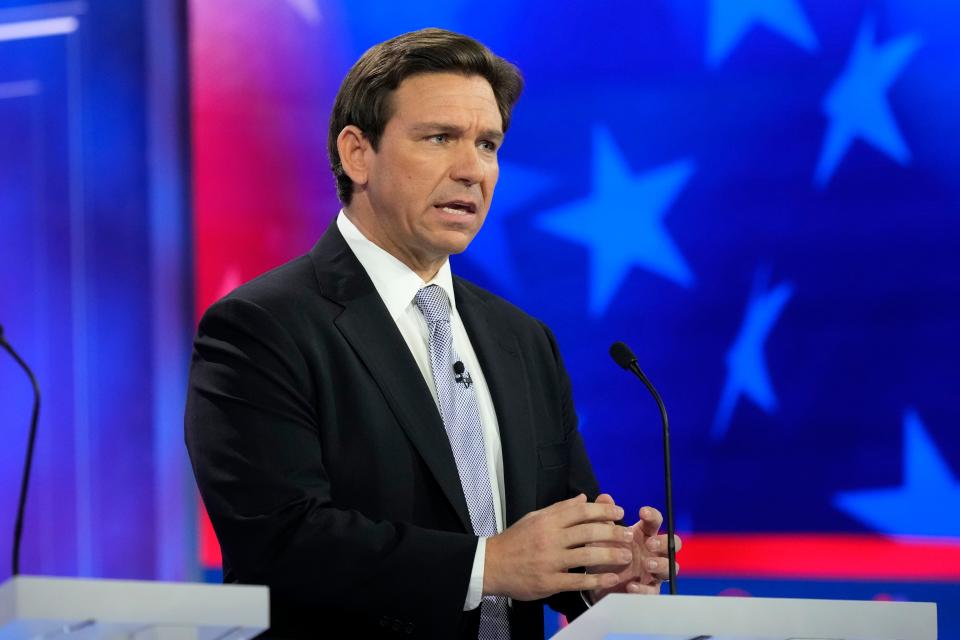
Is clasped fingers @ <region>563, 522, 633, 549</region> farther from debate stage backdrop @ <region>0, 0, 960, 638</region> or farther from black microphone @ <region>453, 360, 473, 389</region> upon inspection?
debate stage backdrop @ <region>0, 0, 960, 638</region>

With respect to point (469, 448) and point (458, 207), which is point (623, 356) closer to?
point (469, 448)

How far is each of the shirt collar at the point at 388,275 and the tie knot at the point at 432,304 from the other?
14 mm

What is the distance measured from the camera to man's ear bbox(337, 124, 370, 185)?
2498mm

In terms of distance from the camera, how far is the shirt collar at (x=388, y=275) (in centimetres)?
239

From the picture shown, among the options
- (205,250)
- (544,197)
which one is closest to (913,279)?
(544,197)

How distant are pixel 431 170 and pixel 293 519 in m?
0.73

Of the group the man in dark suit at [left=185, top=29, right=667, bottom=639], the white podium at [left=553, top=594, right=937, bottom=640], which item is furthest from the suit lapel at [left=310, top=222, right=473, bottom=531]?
the white podium at [left=553, top=594, right=937, bottom=640]

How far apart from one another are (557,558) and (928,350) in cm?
165

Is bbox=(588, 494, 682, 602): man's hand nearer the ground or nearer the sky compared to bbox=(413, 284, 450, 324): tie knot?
nearer the ground

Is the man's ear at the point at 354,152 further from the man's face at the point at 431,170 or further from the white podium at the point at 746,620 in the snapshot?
the white podium at the point at 746,620

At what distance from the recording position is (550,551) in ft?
6.74

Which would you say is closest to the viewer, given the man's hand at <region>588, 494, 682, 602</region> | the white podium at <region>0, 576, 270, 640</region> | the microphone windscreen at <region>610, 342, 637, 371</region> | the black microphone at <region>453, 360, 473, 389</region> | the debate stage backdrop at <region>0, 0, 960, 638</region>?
the white podium at <region>0, 576, 270, 640</region>

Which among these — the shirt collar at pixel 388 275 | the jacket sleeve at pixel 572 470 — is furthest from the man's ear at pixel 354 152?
the jacket sleeve at pixel 572 470

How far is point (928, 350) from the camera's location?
3.31 m
